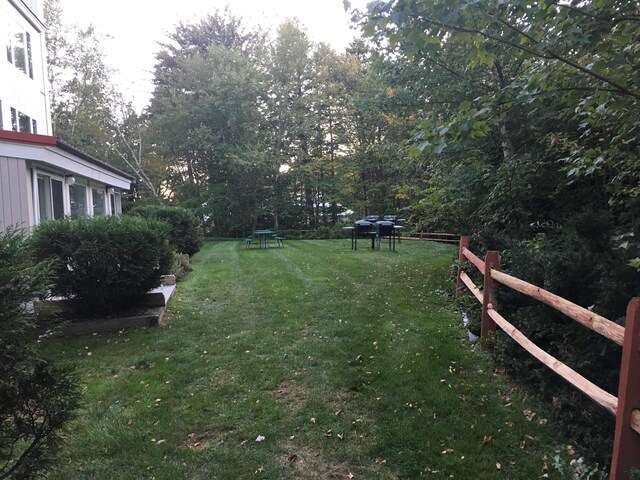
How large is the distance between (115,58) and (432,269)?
25.9 metres

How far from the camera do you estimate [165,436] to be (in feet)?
10.4

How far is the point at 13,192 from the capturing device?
7.03 m

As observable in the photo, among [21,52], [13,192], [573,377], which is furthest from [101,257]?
[21,52]

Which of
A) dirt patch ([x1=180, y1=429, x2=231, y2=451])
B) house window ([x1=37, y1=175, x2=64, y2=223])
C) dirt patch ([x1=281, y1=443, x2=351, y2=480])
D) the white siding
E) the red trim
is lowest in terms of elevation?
dirt patch ([x1=281, y1=443, x2=351, y2=480])

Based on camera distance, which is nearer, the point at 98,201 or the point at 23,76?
the point at 98,201

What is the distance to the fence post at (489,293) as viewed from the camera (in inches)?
184

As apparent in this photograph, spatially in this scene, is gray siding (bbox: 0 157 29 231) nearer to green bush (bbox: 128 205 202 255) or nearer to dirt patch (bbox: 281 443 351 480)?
green bush (bbox: 128 205 202 255)

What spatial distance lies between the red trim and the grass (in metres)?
3.61

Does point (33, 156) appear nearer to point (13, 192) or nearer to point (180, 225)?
point (13, 192)

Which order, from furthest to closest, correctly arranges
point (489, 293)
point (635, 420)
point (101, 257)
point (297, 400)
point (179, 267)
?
point (179, 267)
point (101, 257)
point (489, 293)
point (297, 400)
point (635, 420)

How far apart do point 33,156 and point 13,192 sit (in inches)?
27.3

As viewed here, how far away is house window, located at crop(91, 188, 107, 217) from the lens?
476 inches

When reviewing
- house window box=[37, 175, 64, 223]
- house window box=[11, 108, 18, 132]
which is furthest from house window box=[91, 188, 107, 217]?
house window box=[11, 108, 18, 132]

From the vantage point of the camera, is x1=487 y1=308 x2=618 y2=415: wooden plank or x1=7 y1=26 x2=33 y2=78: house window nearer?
x1=487 y1=308 x2=618 y2=415: wooden plank
